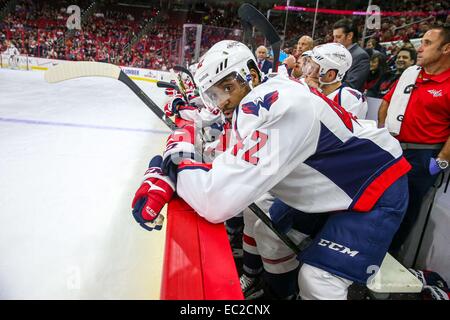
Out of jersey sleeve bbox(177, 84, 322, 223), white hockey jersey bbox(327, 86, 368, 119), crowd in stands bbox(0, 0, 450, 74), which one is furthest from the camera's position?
crowd in stands bbox(0, 0, 450, 74)

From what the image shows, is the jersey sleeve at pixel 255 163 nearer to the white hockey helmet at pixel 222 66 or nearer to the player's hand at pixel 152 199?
the player's hand at pixel 152 199

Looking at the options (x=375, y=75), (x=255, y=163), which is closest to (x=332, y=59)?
(x=375, y=75)

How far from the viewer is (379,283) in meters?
1.12

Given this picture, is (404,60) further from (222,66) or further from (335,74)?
(222,66)

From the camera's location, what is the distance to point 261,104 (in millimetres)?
892

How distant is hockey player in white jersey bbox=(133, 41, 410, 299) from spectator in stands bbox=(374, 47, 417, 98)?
2.06 meters

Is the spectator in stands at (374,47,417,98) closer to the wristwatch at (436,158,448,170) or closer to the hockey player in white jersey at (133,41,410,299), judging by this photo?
the wristwatch at (436,158,448,170)

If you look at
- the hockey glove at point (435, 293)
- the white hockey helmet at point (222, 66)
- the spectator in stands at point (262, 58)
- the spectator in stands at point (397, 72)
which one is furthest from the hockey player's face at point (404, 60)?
the white hockey helmet at point (222, 66)

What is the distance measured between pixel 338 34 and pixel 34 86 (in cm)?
620

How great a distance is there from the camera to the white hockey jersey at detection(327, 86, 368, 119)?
203 centimetres

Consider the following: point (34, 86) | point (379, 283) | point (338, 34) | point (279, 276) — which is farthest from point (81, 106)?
point (379, 283)

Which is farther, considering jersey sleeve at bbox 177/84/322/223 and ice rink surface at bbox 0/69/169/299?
ice rink surface at bbox 0/69/169/299

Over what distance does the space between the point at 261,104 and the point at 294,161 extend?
18 centimetres

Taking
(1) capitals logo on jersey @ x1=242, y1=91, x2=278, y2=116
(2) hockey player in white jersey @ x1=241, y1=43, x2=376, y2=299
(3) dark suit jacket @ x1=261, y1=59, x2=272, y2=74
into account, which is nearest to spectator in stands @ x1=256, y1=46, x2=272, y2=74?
(3) dark suit jacket @ x1=261, y1=59, x2=272, y2=74
